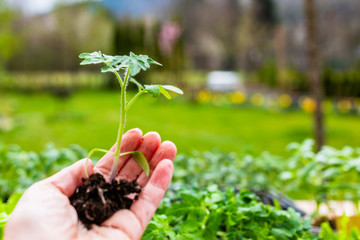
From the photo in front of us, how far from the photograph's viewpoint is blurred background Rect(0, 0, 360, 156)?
662 cm

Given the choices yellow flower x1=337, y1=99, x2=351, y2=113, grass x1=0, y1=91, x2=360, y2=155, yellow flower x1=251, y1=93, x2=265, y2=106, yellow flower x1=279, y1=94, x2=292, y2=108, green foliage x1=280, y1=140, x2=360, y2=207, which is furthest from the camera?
yellow flower x1=251, y1=93, x2=265, y2=106

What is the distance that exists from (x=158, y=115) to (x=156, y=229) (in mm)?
→ 7554

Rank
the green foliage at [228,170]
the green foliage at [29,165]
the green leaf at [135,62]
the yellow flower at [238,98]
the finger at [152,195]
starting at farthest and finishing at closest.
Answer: the yellow flower at [238,98] → the green foliage at [228,170] → the green foliage at [29,165] → the finger at [152,195] → the green leaf at [135,62]

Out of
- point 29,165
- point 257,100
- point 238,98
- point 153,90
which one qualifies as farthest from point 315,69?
point 238,98

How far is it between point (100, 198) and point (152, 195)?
0.16 m

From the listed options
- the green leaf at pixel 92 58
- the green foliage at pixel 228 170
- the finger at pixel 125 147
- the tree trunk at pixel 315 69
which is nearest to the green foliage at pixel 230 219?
the finger at pixel 125 147

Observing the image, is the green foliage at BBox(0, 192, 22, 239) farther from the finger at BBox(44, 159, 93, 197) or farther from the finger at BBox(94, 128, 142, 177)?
the finger at BBox(94, 128, 142, 177)

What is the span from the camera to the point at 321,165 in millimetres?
2291

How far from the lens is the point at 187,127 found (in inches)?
295

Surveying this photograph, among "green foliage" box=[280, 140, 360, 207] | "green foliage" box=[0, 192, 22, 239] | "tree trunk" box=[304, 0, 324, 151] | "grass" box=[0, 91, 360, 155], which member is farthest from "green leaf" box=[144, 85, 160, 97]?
"grass" box=[0, 91, 360, 155]

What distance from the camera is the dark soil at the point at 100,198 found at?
3.69 feet

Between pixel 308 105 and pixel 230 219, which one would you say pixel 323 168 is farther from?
pixel 308 105

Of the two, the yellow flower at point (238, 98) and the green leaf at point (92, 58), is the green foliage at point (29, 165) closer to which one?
the green leaf at point (92, 58)

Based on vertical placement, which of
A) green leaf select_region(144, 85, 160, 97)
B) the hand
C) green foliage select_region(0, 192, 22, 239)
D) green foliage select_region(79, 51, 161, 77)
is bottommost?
green foliage select_region(0, 192, 22, 239)
